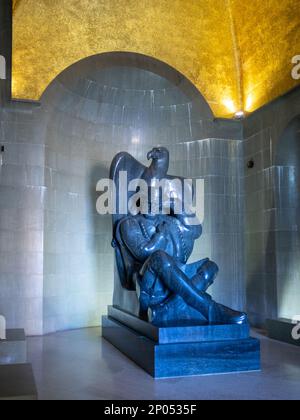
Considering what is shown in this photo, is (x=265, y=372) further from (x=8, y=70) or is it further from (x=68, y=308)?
(x=8, y=70)

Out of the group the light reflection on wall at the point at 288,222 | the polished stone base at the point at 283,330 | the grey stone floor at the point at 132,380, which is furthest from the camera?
the light reflection on wall at the point at 288,222

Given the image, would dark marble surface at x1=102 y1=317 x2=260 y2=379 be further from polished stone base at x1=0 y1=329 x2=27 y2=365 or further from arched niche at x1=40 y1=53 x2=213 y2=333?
arched niche at x1=40 y1=53 x2=213 y2=333

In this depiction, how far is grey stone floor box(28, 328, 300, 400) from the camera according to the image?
397cm

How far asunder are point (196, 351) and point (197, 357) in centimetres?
6

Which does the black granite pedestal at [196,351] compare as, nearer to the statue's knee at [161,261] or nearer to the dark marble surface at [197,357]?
the dark marble surface at [197,357]

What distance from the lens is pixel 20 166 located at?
727 cm

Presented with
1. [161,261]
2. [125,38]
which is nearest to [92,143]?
[125,38]

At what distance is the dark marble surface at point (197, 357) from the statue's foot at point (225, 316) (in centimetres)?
23

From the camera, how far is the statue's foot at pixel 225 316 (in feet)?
16.3

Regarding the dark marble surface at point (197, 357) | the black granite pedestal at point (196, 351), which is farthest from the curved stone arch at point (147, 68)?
the dark marble surface at point (197, 357)

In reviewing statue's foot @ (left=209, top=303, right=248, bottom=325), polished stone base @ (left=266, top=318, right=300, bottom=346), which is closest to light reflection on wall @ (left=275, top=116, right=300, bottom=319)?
polished stone base @ (left=266, top=318, right=300, bottom=346)

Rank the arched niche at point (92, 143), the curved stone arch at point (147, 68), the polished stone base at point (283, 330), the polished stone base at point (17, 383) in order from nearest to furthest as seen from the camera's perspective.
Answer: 1. the polished stone base at point (17, 383)
2. the polished stone base at point (283, 330)
3. the arched niche at point (92, 143)
4. the curved stone arch at point (147, 68)

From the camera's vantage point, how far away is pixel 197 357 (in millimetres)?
4641

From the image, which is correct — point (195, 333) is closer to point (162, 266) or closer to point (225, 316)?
point (225, 316)
